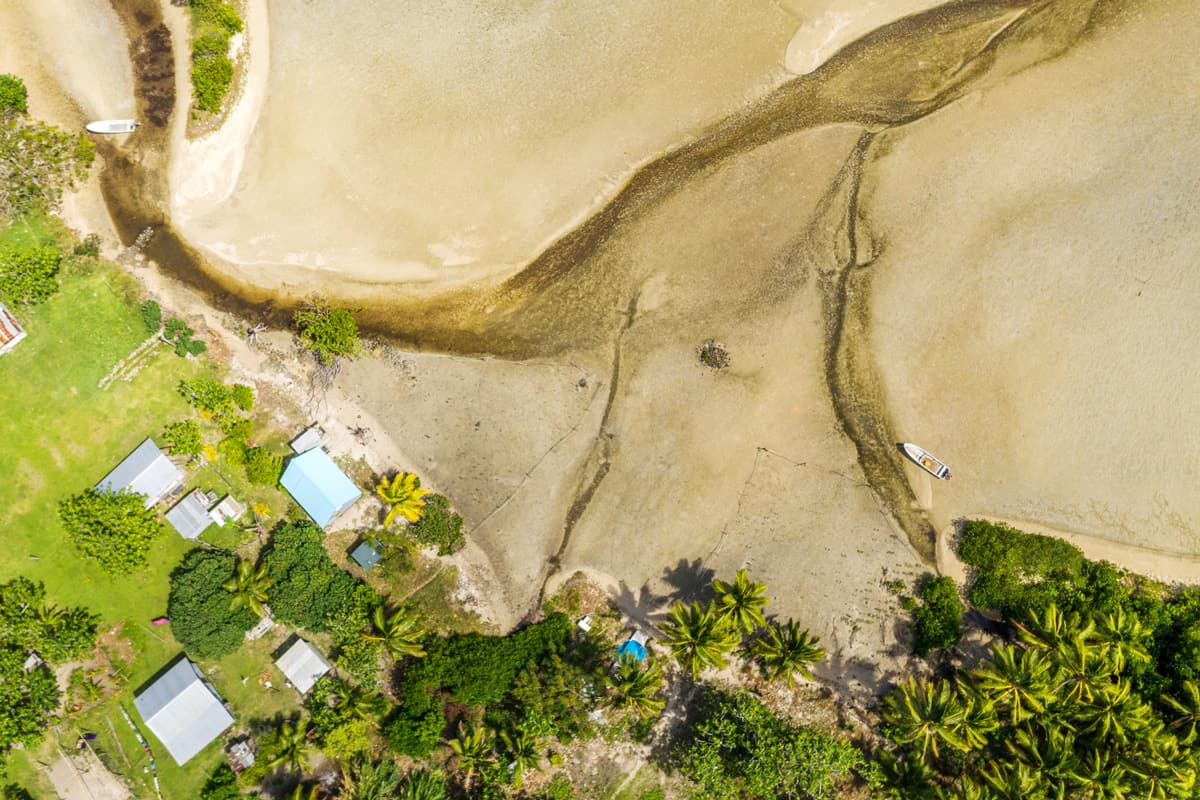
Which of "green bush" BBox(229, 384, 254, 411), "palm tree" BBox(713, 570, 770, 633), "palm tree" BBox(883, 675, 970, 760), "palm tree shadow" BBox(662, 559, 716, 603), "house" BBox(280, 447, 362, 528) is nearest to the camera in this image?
"palm tree" BBox(883, 675, 970, 760)

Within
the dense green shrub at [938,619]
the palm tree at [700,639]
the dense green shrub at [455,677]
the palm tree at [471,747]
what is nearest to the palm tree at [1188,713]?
the dense green shrub at [938,619]

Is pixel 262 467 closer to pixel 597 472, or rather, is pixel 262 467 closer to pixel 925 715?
pixel 597 472

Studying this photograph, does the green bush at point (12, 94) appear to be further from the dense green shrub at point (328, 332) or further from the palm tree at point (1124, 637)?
the palm tree at point (1124, 637)

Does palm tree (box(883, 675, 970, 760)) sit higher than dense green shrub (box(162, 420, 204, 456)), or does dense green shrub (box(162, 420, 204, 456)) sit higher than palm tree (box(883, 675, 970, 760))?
dense green shrub (box(162, 420, 204, 456))

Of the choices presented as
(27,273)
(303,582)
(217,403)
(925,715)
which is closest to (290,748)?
(303,582)

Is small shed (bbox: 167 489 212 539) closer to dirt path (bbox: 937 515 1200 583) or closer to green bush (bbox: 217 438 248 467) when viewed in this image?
green bush (bbox: 217 438 248 467)

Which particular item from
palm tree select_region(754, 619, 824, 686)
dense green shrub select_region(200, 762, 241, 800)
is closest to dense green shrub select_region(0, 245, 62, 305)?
dense green shrub select_region(200, 762, 241, 800)
